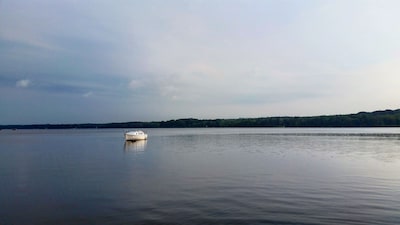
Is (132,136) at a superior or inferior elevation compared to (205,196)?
superior

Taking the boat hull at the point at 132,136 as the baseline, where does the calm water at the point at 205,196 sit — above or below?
below

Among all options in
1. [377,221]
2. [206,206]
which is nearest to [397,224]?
[377,221]

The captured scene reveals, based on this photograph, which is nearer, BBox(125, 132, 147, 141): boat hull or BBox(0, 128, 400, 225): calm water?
BBox(0, 128, 400, 225): calm water

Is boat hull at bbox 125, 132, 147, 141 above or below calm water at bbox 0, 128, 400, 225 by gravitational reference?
above

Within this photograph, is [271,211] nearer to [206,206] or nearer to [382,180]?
[206,206]

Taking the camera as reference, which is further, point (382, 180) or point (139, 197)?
point (382, 180)

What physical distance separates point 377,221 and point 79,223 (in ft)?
37.9

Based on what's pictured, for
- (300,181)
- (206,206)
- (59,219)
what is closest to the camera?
(59,219)

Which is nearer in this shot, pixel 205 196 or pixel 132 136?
pixel 205 196

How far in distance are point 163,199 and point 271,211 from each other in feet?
19.1

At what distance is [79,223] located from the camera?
14.3 metres

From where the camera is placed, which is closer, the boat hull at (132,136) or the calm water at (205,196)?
the calm water at (205,196)

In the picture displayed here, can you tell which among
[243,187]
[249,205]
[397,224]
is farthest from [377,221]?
[243,187]

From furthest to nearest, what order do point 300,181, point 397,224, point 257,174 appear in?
point 257,174 → point 300,181 → point 397,224
